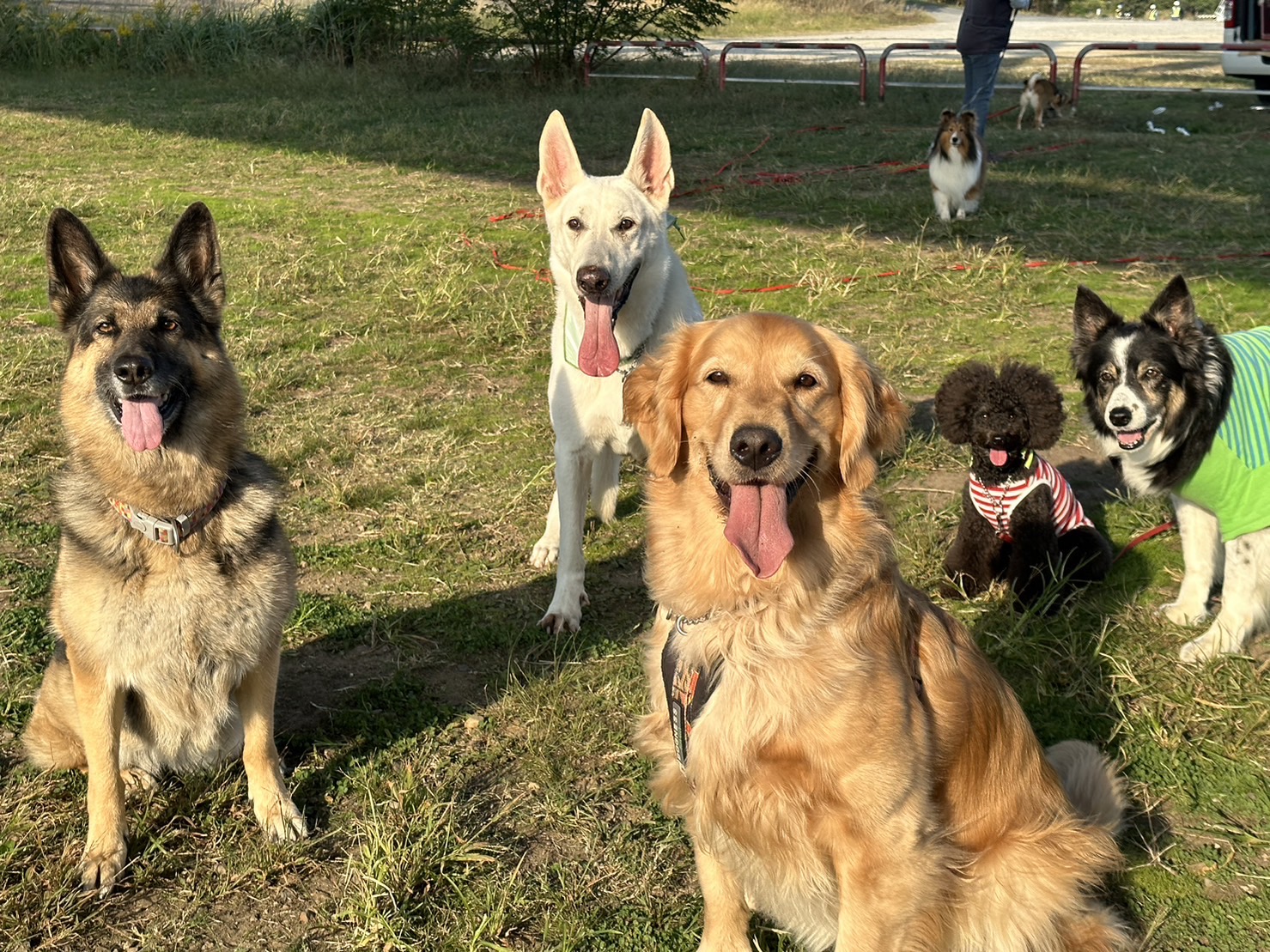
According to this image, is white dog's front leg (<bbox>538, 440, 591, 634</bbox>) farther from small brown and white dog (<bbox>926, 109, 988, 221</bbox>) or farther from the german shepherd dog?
small brown and white dog (<bbox>926, 109, 988, 221</bbox>)

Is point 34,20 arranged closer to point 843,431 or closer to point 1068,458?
point 1068,458

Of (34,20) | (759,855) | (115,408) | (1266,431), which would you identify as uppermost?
(34,20)

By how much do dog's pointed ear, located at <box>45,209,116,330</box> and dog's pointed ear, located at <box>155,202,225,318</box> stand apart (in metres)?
0.18

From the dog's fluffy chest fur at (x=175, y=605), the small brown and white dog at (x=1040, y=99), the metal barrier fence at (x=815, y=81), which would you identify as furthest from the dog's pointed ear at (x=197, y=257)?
the metal barrier fence at (x=815, y=81)

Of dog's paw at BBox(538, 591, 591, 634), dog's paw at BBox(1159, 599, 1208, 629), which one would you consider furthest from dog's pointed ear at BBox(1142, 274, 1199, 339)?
dog's paw at BBox(538, 591, 591, 634)

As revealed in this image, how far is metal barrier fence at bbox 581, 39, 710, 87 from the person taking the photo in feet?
60.0

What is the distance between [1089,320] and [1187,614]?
1.25m

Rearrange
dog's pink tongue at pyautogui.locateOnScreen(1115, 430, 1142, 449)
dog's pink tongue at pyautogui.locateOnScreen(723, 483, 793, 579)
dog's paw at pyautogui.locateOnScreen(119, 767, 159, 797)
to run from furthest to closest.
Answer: dog's pink tongue at pyautogui.locateOnScreen(1115, 430, 1142, 449) → dog's paw at pyautogui.locateOnScreen(119, 767, 159, 797) → dog's pink tongue at pyautogui.locateOnScreen(723, 483, 793, 579)

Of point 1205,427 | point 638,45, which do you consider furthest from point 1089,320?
point 638,45

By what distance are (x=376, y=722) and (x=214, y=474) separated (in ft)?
3.49

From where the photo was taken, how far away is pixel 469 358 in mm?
7223

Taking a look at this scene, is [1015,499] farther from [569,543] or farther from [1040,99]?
[1040,99]

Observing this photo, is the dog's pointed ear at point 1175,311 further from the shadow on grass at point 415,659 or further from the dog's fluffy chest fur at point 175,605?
the dog's fluffy chest fur at point 175,605

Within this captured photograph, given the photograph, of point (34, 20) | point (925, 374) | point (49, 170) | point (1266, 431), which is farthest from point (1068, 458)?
point (34, 20)
